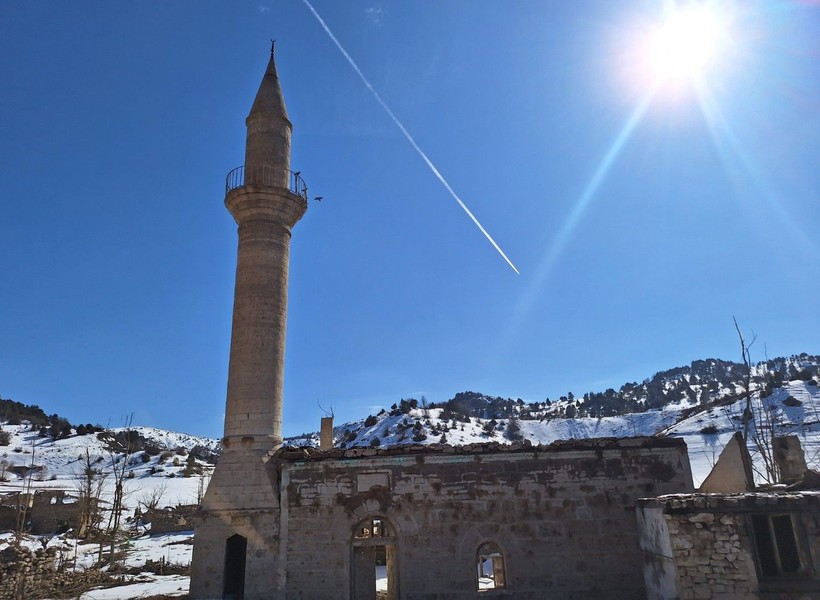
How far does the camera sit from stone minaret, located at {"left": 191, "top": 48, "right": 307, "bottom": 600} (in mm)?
13250

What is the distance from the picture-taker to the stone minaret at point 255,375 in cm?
1325

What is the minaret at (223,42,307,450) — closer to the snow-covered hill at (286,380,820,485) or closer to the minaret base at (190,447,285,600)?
the minaret base at (190,447,285,600)

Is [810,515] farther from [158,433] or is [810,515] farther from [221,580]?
[158,433]

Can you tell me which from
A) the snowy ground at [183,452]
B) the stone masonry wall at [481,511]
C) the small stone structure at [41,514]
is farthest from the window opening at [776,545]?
the small stone structure at [41,514]

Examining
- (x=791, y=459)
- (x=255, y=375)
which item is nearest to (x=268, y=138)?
(x=255, y=375)

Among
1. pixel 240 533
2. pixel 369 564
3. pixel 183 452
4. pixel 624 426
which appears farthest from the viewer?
pixel 624 426

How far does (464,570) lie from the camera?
12.6 m

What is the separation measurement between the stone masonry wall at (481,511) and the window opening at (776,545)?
3348mm

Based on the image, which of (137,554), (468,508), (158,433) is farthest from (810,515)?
(158,433)

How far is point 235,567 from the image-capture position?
13969 millimetres

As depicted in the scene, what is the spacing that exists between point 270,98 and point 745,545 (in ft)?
53.1

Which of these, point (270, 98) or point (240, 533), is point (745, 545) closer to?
point (240, 533)

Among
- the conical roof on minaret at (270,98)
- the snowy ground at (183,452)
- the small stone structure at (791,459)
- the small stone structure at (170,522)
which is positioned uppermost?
the conical roof on minaret at (270,98)

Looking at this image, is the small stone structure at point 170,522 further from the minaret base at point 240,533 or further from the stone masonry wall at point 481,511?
the stone masonry wall at point 481,511
